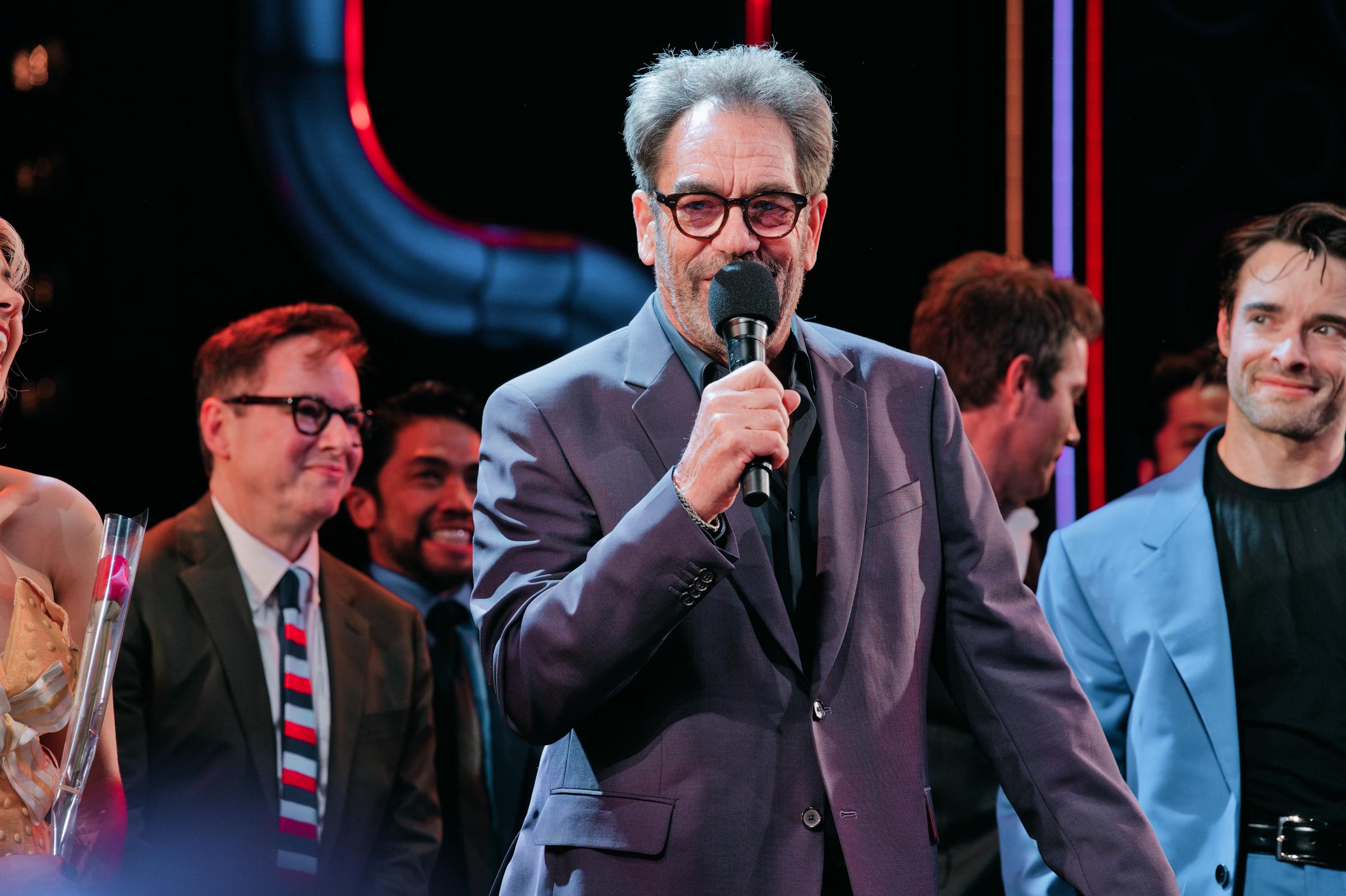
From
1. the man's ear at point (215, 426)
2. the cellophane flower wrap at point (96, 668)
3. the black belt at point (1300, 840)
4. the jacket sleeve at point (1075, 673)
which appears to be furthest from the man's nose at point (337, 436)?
the black belt at point (1300, 840)

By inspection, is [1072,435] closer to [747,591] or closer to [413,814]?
[413,814]

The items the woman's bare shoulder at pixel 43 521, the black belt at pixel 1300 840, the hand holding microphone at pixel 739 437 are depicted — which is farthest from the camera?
the black belt at pixel 1300 840

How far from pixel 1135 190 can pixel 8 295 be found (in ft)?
11.8

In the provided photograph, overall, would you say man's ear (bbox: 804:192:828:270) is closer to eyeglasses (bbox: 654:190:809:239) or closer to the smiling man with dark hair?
eyeglasses (bbox: 654:190:809:239)

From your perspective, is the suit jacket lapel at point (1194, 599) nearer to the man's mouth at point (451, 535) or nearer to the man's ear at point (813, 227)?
the man's ear at point (813, 227)

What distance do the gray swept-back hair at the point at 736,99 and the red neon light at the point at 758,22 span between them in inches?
77.9

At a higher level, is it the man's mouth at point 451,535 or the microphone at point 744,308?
the microphone at point 744,308

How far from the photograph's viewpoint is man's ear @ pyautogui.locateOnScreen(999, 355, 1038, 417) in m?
3.82

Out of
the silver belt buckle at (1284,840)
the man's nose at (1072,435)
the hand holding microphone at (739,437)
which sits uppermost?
the hand holding microphone at (739,437)

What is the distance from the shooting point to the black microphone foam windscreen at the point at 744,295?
A: 176 cm

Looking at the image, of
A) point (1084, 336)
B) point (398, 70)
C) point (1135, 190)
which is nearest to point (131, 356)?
point (398, 70)

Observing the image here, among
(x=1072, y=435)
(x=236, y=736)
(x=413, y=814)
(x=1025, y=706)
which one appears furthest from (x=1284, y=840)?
(x=236, y=736)

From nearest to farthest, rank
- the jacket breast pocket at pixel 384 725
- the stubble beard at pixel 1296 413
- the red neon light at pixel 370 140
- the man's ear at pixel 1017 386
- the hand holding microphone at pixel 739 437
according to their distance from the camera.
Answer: the hand holding microphone at pixel 739 437 → the stubble beard at pixel 1296 413 → the jacket breast pocket at pixel 384 725 → the red neon light at pixel 370 140 → the man's ear at pixel 1017 386

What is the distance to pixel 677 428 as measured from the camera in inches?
73.7
